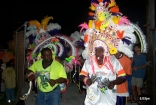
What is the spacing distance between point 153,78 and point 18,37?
13.1 ft

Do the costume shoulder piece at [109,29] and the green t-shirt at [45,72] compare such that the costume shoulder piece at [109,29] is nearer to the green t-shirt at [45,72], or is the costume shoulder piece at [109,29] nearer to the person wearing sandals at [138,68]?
→ the green t-shirt at [45,72]

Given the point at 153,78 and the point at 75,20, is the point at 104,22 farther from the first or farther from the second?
the point at 75,20

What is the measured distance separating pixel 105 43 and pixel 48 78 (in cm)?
132

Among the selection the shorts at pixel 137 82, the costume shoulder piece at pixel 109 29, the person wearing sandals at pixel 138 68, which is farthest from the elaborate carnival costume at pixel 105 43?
the shorts at pixel 137 82

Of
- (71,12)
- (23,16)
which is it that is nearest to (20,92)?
(23,16)

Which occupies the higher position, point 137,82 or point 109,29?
point 109,29

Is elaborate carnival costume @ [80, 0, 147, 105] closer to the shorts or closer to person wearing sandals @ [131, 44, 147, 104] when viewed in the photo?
person wearing sandals @ [131, 44, 147, 104]

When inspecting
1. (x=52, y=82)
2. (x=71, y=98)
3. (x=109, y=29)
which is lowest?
(x=71, y=98)

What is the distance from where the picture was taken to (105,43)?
4.18 metres

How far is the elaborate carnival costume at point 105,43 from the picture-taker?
390 centimetres

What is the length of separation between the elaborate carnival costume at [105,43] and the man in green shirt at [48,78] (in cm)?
63

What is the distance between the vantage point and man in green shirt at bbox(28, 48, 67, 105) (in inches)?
174

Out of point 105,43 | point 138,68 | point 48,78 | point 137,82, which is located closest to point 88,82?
point 105,43

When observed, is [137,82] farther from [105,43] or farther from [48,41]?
[105,43]
